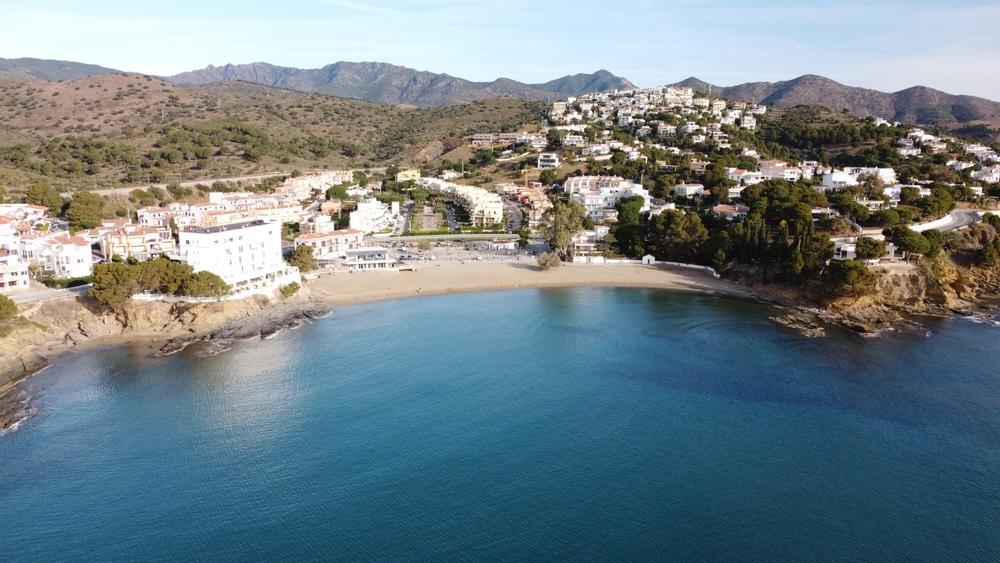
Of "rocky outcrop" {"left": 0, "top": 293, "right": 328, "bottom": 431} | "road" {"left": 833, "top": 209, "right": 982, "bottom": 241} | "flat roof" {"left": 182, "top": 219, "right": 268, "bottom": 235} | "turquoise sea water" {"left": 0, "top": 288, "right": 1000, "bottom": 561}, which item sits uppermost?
"road" {"left": 833, "top": 209, "right": 982, "bottom": 241}

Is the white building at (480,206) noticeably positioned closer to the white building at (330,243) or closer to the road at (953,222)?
the white building at (330,243)

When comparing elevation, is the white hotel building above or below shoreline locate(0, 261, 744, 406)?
above

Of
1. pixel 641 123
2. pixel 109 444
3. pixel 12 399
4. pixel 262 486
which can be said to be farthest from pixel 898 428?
pixel 641 123

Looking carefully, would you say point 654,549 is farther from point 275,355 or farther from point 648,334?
point 275,355

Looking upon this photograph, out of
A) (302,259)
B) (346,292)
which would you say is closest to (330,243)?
(302,259)

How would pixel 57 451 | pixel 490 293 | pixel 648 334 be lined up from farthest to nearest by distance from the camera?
pixel 490 293
pixel 648 334
pixel 57 451

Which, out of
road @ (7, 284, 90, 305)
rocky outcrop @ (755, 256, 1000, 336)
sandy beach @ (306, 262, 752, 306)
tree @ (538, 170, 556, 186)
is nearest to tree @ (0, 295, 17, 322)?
road @ (7, 284, 90, 305)

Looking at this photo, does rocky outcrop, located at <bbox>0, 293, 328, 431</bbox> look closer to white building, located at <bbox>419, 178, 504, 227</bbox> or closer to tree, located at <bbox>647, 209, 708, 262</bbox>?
tree, located at <bbox>647, 209, 708, 262</bbox>
